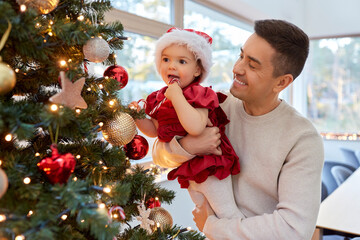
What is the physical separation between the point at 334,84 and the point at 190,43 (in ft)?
15.5

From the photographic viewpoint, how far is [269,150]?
4.27ft

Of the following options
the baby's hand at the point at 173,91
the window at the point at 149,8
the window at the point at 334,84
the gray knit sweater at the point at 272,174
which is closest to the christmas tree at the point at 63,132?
the baby's hand at the point at 173,91

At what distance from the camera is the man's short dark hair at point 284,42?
1.25 meters

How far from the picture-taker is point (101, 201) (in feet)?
2.69

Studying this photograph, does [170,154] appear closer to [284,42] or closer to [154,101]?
[154,101]

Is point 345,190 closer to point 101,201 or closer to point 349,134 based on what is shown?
point 101,201

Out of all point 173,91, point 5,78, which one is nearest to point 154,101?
point 173,91

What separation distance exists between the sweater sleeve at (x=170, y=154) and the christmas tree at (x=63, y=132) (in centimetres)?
15

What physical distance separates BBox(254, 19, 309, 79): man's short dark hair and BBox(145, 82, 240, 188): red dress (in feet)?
0.92

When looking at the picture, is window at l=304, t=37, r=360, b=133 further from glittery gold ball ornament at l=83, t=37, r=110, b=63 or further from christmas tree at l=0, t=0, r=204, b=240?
glittery gold ball ornament at l=83, t=37, r=110, b=63

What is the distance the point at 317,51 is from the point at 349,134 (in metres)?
1.40

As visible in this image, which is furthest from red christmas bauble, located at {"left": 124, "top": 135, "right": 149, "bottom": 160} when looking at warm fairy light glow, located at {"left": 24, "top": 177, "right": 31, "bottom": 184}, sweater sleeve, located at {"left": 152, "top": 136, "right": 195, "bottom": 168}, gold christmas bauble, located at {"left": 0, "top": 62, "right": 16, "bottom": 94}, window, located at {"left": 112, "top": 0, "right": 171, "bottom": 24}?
window, located at {"left": 112, "top": 0, "right": 171, "bottom": 24}

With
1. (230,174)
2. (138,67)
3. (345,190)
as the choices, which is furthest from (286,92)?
(230,174)

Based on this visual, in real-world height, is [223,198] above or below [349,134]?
above
